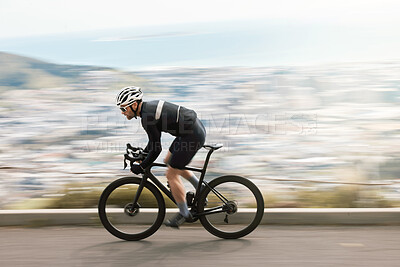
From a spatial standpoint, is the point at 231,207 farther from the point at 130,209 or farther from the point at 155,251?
the point at 130,209

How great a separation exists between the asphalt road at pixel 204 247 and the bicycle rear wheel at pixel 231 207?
106mm

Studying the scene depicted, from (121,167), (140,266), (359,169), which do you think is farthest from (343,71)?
(140,266)

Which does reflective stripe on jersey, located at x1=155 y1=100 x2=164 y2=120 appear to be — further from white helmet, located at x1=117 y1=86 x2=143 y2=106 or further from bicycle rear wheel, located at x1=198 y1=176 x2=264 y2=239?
bicycle rear wheel, located at x1=198 y1=176 x2=264 y2=239

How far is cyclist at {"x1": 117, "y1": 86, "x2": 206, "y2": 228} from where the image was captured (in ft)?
15.4

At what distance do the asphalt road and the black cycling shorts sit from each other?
29.0 inches

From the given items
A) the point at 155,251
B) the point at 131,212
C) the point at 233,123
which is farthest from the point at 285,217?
the point at 233,123

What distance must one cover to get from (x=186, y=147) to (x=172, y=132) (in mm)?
185

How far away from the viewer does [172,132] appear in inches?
189

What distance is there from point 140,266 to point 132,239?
69 centimetres

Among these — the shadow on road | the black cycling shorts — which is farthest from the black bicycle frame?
the shadow on road

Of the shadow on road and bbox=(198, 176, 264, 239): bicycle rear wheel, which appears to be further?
bbox=(198, 176, 264, 239): bicycle rear wheel

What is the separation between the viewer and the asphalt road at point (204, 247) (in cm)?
440

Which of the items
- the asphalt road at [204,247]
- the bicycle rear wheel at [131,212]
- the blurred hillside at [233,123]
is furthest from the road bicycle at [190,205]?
the blurred hillside at [233,123]

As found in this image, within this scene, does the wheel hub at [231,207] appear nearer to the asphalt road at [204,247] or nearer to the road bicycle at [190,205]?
the road bicycle at [190,205]
